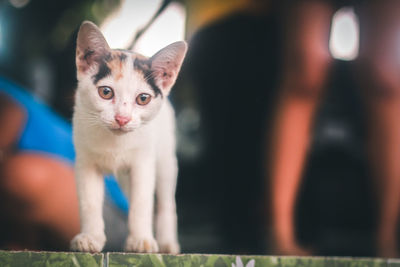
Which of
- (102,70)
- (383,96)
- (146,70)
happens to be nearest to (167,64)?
(146,70)

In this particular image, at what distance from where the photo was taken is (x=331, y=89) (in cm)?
142

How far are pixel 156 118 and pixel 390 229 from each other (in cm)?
84

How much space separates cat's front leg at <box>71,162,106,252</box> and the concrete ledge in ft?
0.14

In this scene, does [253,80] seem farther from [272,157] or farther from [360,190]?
[360,190]

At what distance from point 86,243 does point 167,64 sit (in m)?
0.52

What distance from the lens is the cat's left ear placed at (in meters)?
1.21

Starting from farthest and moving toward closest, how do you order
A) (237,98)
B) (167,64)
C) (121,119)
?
1. (237,98)
2. (167,64)
3. (121,119)

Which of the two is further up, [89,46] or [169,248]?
[89,46]

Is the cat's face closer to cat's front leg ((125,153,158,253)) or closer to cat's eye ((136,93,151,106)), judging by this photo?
cat's eye ((136,93,151,106))

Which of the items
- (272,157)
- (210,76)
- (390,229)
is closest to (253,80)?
(210,76)

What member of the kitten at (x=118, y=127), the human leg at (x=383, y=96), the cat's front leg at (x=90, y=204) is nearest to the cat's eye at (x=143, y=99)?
the kitten at (x=118, y=127)

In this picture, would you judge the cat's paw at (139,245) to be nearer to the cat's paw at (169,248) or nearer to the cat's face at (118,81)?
the cat's paw at (169,248)

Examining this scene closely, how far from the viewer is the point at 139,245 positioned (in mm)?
1173

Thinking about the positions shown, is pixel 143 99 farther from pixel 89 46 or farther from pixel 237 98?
pixel 237 98
